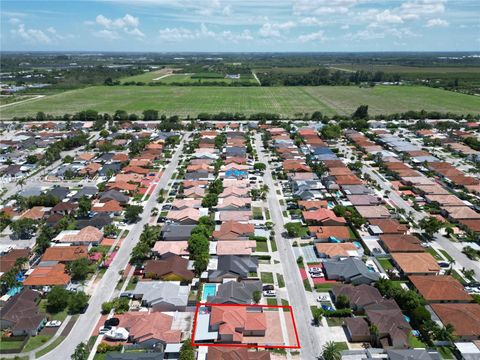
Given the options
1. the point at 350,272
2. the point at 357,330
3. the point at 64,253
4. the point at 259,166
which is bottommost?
the point at 64,253

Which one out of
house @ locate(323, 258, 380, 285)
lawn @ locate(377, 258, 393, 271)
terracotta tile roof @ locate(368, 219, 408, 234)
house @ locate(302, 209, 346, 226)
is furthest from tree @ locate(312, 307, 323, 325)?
terracotta tile roof @ locate(368, 219, 408, 234)

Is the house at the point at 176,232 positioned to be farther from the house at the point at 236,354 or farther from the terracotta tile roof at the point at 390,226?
the terracotta tile roof at the point at 390,226

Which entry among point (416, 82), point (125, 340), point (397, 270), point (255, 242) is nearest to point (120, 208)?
point (255, 242)

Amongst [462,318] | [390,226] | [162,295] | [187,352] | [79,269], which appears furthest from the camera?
[390,226]

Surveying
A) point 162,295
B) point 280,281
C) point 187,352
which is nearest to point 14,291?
point 162,295

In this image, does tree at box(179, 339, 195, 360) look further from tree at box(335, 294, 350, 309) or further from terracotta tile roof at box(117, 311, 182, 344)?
tree at box(335, 294, 350, 309)

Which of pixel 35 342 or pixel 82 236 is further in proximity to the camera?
pixel 82 236

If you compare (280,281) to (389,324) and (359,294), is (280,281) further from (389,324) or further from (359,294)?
(389,324)
